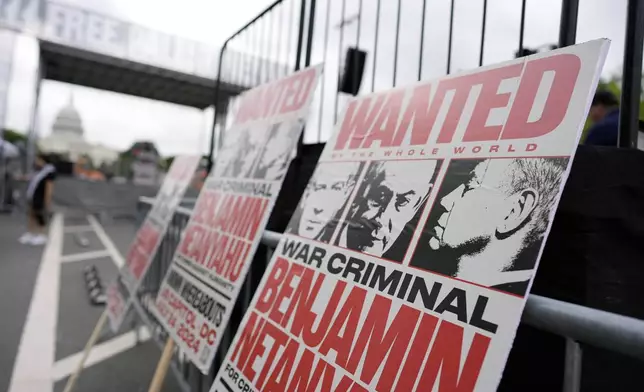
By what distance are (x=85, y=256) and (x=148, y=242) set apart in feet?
15.2

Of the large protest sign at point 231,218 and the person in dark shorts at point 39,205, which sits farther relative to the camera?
the person in dark shorts at point 39,205

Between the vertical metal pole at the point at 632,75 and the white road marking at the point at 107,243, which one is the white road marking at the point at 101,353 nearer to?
the white road marking at the point at 107,243

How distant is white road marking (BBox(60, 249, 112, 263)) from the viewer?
6535 mm

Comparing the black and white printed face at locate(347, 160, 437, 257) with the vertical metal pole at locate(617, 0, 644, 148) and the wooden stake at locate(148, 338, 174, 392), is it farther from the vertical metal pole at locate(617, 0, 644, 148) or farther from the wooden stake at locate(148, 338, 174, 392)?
the wooden stake at locate(148, 338, 174, 392)

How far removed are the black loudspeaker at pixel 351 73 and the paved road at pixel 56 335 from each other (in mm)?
2164

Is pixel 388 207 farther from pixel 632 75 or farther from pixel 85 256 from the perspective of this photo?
pixel 85 256

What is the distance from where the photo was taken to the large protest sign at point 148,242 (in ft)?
9.17

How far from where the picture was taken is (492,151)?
926 millimetres

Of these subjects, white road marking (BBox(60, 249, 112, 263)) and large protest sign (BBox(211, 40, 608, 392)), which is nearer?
large protest sign (BBox(211, 40, 608, 392))

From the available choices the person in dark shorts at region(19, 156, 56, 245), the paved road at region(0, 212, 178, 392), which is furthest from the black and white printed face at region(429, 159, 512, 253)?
the person in dark shorts at region(19, 156, 56, 245)

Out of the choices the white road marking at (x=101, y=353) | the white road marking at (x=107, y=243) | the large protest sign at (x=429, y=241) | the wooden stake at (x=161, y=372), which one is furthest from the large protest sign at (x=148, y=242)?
the white road marking at (x=107, y=243)

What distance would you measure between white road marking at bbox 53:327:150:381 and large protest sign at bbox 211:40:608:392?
2.13 metres

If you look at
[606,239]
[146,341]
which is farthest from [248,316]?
[146,341]

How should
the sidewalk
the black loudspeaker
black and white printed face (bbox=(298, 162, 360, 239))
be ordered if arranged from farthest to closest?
the sidewalk
the black loudspeaker
black and white printed face (bbox=(298, 162, 360, 239))
